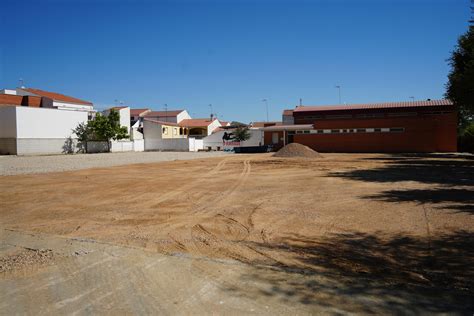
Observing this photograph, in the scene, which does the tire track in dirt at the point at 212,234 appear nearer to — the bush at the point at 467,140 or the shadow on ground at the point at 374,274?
the shadow on ground at the point at 374,274

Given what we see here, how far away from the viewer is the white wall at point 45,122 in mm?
46250

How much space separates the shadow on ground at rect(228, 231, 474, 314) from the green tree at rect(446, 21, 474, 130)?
21561 mm

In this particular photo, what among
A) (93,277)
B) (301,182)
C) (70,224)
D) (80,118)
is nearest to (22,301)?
(93,277)

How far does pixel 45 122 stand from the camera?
161 ft

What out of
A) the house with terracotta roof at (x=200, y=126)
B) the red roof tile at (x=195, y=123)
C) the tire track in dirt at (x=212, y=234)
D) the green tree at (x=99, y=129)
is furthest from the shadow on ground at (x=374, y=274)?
the red roof tile at (x=195, y=123)

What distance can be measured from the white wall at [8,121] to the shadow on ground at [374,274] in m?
48.4

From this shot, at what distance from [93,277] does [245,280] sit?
6.71 feet

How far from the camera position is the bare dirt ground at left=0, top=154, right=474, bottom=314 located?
13.7ft

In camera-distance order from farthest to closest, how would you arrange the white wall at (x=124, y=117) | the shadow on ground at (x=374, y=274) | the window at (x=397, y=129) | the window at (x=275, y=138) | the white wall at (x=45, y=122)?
the white wall at (x=124, y=117) < the window at (x=275, y=138) < the window at (x=397, y=129) < the white wall at (x=45, y=122) < the shadow on ground at (x=374, y=274)

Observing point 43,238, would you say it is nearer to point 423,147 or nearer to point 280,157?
point 280,157

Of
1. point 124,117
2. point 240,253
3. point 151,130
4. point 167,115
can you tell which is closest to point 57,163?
point 240,253

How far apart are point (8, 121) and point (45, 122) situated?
4.29m

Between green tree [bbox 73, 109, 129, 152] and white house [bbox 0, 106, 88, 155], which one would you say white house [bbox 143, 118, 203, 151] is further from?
white house [bbox 0, 106, 88, 155]

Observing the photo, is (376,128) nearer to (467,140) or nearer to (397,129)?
(397,129)
